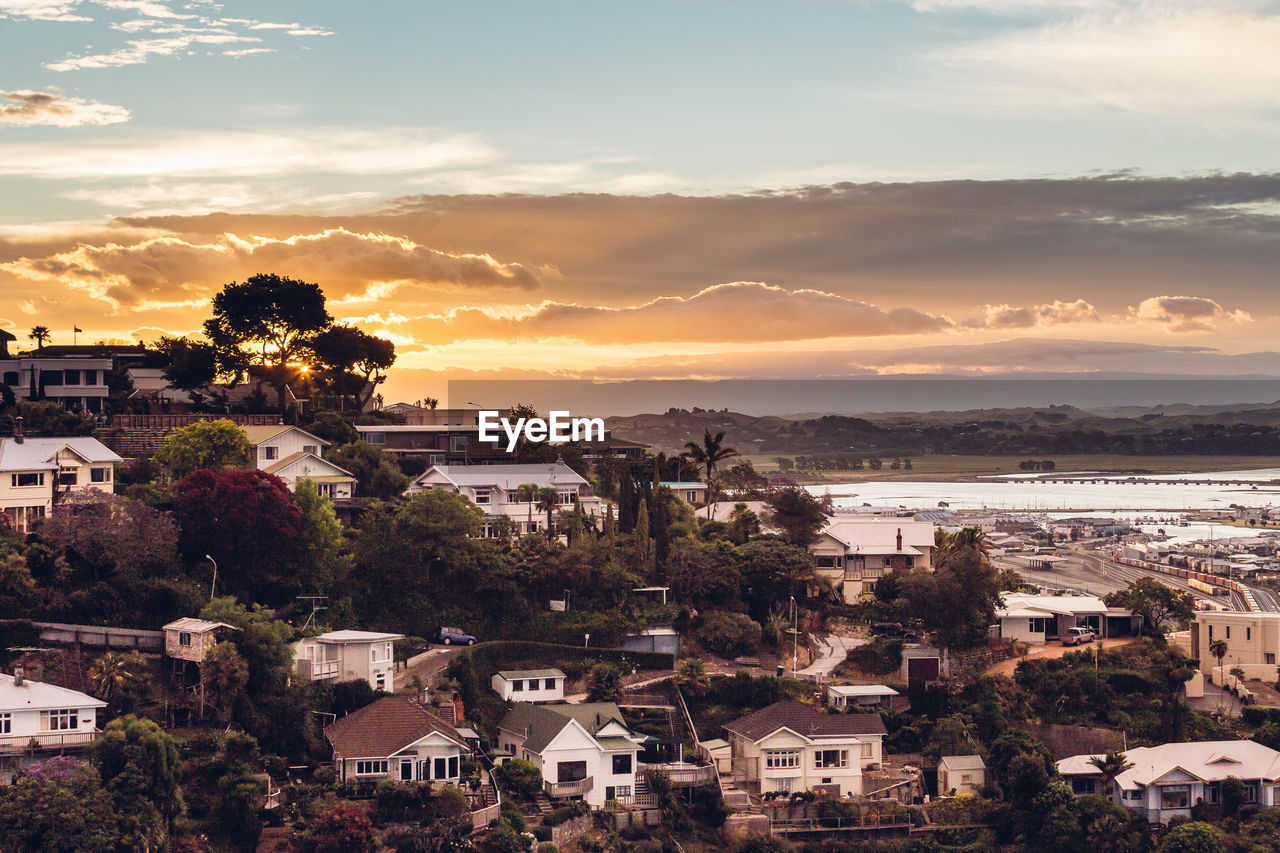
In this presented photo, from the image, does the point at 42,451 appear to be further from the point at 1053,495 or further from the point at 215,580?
the point at 1053,495

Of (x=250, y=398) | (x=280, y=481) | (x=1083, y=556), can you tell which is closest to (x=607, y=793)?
(x=280, y=481)

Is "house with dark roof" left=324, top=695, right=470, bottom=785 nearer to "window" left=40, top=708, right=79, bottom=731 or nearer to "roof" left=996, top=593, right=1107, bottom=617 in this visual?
"window" left=40, top=708, right=79, bottom=731

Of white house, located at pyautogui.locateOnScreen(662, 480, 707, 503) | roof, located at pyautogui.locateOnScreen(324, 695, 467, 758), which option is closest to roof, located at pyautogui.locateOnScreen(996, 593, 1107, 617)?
white house, located at pyautogui.locateOnScreen(662, 480, 707, 503)

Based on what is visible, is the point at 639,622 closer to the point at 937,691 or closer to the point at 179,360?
the point at 937,691

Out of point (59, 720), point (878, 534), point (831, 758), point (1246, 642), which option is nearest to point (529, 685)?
point (831, 758)

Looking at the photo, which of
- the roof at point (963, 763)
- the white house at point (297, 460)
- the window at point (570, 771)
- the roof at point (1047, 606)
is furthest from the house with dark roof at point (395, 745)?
the roof at point (1047, 606)
